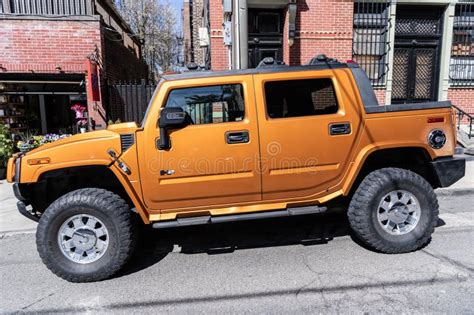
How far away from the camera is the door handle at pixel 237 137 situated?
11.7 ft

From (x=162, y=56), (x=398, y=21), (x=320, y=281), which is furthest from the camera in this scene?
(x=162, y=56)

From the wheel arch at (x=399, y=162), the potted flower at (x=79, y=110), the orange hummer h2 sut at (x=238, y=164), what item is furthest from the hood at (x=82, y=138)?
the potted flower at (x=79, y=110)

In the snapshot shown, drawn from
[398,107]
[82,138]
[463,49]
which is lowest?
[82,138]

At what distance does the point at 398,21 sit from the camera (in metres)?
11.0

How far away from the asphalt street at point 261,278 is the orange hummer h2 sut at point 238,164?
11.7 inches

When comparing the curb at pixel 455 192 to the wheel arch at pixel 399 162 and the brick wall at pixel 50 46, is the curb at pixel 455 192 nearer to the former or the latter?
the wheel arch at pixel 399 162

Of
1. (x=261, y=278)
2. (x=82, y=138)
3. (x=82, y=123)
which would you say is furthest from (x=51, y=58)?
(x=261, y=278)

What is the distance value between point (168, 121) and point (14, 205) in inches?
180

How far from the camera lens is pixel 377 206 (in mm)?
3812

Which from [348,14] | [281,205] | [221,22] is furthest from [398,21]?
[281,205]

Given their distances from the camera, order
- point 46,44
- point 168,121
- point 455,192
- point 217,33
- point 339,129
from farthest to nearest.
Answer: point 217,33, point 46,44, point 455,192, point 339,129, point 168,121

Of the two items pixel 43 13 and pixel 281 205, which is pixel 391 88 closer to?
pixel 281 205

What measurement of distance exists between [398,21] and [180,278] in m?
11.0

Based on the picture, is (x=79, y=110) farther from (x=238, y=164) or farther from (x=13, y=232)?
(x=238, y=164)
